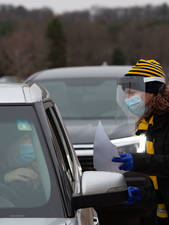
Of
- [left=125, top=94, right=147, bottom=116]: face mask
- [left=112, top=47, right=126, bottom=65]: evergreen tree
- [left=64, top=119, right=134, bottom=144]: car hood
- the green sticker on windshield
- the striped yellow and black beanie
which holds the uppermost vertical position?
the striped yellow and black beanie

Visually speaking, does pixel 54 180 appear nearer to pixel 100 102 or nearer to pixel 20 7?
pixel 100 102

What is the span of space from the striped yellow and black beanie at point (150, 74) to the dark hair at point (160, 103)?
4cm

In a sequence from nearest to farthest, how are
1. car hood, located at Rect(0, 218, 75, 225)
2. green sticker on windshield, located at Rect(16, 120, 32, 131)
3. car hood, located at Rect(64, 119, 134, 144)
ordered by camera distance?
car hood, located at Rect(0, 218, 75, 225), green sticker on windshield, located at Rect(16, 120, 32, 131), car hood, located at Rect(64, 119, 134, 144)

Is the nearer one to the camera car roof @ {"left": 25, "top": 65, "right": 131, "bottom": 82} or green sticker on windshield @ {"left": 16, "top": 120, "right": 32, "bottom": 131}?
green sticker on windshield @ {"left": 16, "top": 120, "right": 32, "bottom": 131}

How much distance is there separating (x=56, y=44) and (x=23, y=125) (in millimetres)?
108420

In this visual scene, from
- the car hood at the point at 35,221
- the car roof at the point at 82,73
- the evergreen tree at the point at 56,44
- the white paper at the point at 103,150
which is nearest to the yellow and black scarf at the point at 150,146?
the white paper at the point at 103,150

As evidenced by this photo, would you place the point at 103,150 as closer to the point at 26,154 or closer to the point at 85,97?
the point at 26,154

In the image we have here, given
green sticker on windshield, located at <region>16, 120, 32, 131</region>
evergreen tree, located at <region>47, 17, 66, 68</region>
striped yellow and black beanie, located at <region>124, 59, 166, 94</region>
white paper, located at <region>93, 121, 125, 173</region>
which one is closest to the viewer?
green sticker on windshield, located at <region>16, 120, 32, 131</region>

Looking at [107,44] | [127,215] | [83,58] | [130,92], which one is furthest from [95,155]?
[107,44]

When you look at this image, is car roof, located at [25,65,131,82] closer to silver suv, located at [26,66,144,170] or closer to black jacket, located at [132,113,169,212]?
silver suv, located at [26,66,144,170]

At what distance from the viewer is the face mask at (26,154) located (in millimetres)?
2721

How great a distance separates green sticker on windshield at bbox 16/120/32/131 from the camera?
269 centimetres

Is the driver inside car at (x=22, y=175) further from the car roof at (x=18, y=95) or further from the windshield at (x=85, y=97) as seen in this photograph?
the windshield at (x=85, y=97)

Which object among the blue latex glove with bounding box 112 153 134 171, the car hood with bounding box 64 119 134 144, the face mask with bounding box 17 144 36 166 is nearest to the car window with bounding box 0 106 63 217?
the face mask with bounding box 17 144 36 166
